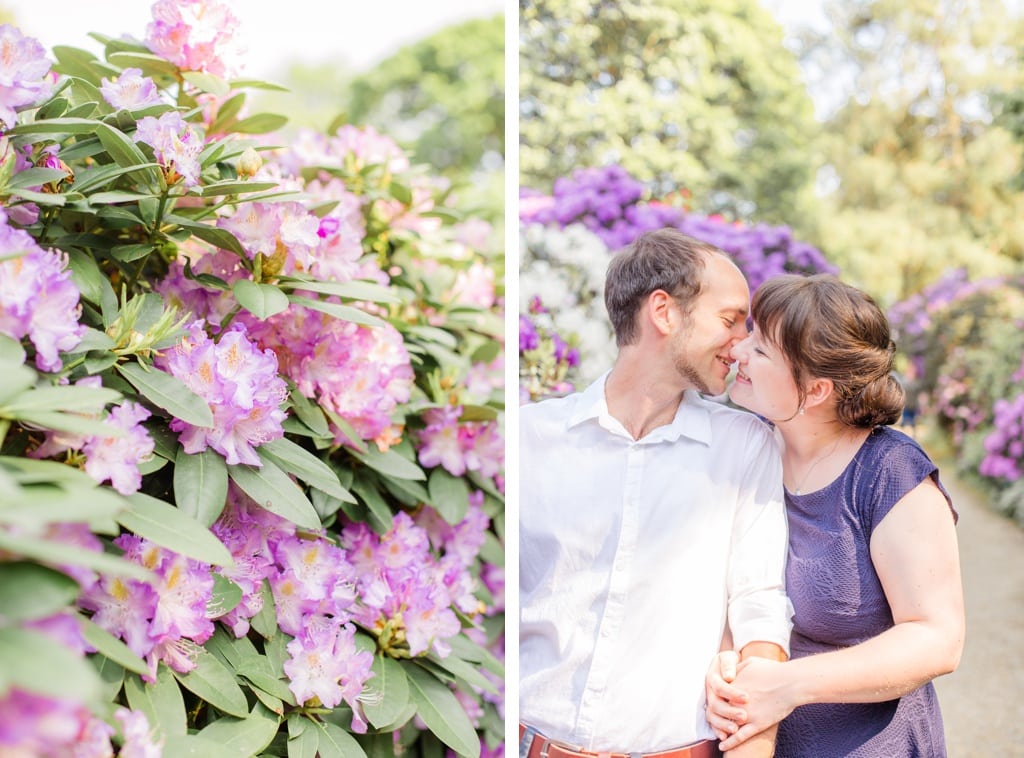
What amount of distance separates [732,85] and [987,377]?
2.22 m

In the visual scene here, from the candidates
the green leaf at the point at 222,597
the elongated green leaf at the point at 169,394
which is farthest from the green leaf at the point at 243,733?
the elongated green leaf at the point at 169,394

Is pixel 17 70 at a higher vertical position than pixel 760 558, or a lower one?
higher

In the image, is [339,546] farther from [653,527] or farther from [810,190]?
[810,190]

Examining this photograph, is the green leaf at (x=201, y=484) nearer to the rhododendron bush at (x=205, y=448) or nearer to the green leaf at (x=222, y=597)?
the rhododendron bush at (x=205, y=448)

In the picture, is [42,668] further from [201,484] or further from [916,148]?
[916,148]

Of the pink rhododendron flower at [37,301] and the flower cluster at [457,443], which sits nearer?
the pink rhododendron flower at [37,301]

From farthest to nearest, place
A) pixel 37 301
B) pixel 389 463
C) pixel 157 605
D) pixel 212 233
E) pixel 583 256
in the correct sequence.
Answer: pixel 583 256, pixel 389 463, pixel 212 233, pixel 157 605, pixel 37 301

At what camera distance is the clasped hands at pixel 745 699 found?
1230 millimetres

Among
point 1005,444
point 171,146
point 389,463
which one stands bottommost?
point 1005,444

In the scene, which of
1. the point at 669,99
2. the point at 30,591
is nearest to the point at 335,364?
the point at 30,591

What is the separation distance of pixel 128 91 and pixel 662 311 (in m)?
0.82

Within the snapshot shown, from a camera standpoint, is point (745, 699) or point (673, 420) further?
point (673, 420)

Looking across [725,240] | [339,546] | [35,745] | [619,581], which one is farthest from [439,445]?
[725,240]

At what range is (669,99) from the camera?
4.55m
